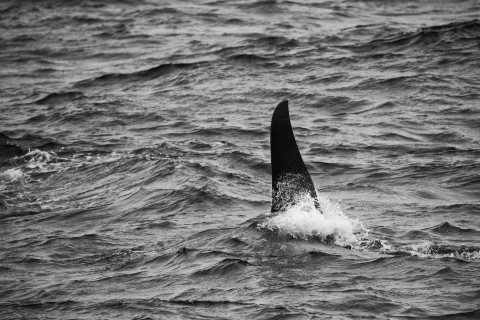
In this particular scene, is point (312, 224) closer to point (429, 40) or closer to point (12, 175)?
point (12, 175)

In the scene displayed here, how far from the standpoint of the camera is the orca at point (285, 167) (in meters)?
11.0

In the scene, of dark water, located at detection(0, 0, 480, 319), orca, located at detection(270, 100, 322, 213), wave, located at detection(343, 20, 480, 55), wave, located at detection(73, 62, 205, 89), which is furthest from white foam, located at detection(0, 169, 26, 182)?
wave, located at detection(343, 20, 480, 55)

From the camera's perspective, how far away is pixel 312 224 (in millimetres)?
11188

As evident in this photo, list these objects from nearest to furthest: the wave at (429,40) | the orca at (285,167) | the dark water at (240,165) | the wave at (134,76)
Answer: the dark water at (240,165) < the orca at (285,167) < the wave at (429,40) < the wave at (134,76)

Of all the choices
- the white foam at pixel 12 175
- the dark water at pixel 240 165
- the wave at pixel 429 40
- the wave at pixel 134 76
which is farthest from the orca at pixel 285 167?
the wave at pixel 134 76

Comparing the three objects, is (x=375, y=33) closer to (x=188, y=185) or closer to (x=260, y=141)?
(x=260, y=141)

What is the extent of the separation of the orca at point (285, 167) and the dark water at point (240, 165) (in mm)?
278

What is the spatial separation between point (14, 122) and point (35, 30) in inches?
427

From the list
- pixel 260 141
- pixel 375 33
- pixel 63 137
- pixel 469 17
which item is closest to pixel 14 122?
pixel 63 137

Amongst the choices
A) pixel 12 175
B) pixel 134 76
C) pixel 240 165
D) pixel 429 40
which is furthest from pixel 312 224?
pixel 134 76

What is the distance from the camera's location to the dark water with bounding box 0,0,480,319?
9727 millimetres

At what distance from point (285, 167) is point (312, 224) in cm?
86

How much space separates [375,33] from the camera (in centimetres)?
2345

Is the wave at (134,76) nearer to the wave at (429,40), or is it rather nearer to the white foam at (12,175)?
the wave at (429,40)
